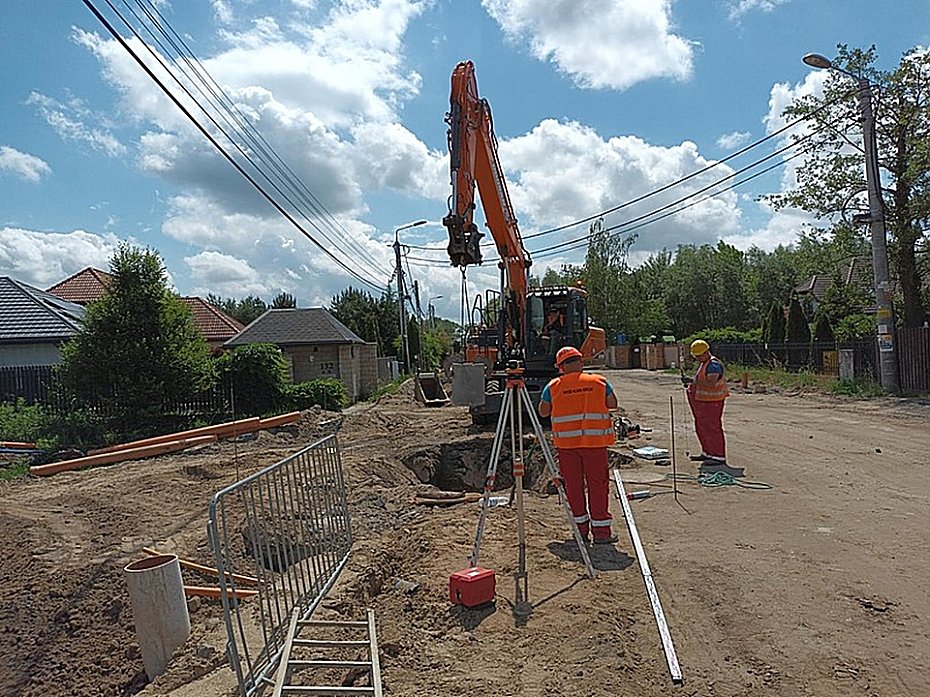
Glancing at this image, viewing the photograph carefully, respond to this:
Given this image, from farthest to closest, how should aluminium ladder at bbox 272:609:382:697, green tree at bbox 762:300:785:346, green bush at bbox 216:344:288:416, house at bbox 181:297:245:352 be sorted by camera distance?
1. green tree at bbox 762:300:785:346
2. house at bbox 181:297:245:352
3. green bush at bbox 216:344:288:416
4. aluminium ladder at bbox 272:609:382:697

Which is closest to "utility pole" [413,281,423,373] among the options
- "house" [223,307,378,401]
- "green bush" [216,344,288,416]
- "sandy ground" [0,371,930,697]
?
"house" [223,307,378,401]

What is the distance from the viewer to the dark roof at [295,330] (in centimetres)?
3162

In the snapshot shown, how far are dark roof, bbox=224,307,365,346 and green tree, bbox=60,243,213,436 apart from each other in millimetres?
11846

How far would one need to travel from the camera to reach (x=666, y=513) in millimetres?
8242

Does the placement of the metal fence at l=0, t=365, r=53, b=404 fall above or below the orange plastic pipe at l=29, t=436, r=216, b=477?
above

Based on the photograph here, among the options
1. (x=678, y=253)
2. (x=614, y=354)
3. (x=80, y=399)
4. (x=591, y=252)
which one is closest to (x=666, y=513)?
(x=80, y=399)

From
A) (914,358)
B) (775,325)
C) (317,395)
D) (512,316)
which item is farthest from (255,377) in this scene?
(775,325)

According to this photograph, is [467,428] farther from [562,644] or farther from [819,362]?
[819,362]

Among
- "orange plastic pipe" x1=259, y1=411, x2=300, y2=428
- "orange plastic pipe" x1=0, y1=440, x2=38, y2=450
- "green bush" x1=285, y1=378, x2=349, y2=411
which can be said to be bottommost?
"orange plastic pipe" x1=0, y1=440, x2=38, y2=450

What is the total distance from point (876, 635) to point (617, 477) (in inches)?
205

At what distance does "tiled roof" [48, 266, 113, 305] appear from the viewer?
3303cm

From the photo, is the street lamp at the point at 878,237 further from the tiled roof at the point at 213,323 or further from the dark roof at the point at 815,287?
the dark roof at the point at 815,287

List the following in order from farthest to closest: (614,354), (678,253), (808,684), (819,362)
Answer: (678,253) → (614,354) → (819,362) → (808,684)

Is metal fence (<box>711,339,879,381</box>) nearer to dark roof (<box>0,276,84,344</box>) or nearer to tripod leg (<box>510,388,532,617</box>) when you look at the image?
tripod leg (<box>510,388,532,617</box>)
